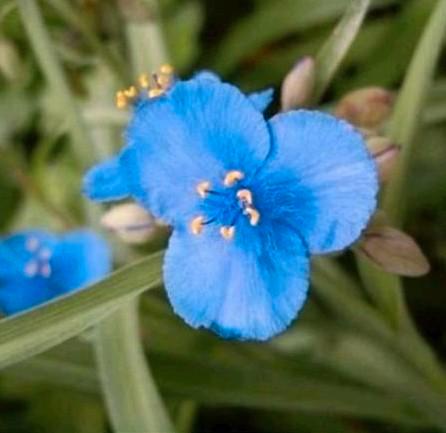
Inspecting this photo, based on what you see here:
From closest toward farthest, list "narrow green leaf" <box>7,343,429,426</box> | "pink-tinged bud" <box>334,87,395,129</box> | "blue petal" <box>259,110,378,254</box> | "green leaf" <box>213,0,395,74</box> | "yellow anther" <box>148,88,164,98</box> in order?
"blue petal" <box>259,110,378,254</box> < "yellow anther" <box>148,88,164,98</box> < "pink-tinged bud" <box>334,87,395,129</box> < "narrow green leaf" <box>7,343,429,426</box> < "green leaf" <box>213,0,395,74</box>

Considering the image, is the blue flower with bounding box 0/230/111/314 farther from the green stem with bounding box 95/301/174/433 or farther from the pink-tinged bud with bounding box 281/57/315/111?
the pink-tinged bud with bounding box 281/57/315/111

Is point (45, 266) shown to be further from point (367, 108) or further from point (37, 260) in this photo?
point (367, 108)

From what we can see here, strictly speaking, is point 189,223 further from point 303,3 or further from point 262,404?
point 303,3

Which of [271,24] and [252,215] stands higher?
[271,24]

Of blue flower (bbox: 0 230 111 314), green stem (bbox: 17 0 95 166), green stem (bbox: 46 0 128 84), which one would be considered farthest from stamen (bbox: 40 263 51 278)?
green stem (bbox: 46 0 128 84)

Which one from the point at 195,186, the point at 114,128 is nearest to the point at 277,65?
the point at 114,128

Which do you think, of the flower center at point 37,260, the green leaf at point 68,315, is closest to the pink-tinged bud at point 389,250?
the green leaf at point 68,315

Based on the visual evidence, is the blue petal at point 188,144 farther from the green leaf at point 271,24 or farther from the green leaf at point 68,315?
the green leaf at point 271,24

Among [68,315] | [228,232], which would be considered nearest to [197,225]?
[228,232]
